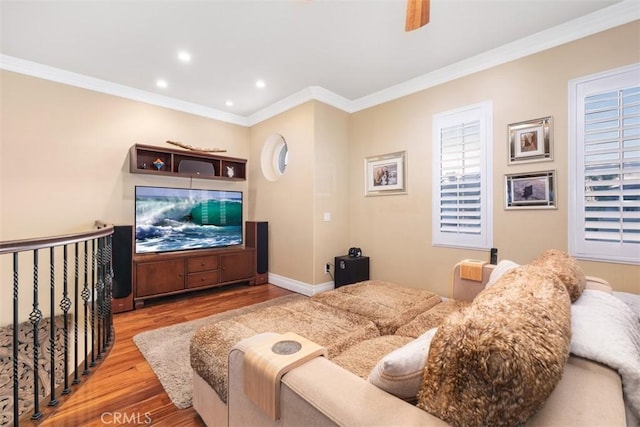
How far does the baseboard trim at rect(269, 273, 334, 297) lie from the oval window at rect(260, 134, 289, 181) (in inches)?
61.8

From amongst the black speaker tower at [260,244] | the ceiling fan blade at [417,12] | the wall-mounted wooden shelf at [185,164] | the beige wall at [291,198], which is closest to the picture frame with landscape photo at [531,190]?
the ceiling fan blade at [417,12]

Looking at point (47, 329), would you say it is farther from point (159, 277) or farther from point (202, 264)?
point (202, 264)

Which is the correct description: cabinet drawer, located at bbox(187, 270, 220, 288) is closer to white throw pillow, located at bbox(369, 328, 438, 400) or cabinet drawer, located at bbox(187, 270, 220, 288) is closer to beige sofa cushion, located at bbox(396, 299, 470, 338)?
beige sofa cushion, located at bbox(396, 299, 470, 338)

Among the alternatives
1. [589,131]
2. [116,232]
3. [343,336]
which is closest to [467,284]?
[343,336]

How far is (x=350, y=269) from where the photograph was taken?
3.67 metres

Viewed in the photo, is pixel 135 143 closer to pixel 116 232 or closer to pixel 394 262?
pixel 116 232

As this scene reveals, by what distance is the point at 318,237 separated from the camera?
12.5 feet

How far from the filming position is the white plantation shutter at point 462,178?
2.92m

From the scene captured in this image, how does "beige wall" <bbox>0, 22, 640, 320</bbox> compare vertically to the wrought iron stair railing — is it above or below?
above

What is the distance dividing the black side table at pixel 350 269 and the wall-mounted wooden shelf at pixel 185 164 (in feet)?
6.80

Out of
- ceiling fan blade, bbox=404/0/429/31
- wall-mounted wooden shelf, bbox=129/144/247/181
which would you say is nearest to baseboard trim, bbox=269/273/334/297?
wall-mounted wooden shelf, bbox=129/144/247/181

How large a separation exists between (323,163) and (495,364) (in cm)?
345

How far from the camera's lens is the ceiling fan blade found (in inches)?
63.0

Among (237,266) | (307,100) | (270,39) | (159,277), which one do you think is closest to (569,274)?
(270,39)
